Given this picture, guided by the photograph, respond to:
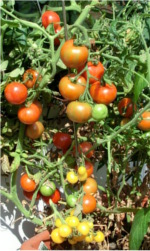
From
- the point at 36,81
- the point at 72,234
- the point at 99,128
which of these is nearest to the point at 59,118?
the point at 99,128

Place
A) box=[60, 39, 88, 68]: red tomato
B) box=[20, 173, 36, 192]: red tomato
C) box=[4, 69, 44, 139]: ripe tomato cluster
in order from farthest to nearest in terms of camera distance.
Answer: box=[20, 173, 36, 192]: red tomato
box=[4, 69, 44, 139]: ripe tomato cluster
box=[60, 39, 88, 68]: red tomato

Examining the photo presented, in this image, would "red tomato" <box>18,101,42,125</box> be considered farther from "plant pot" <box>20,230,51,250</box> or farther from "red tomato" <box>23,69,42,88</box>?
"plant pot" <box>20,230,51,250</box>

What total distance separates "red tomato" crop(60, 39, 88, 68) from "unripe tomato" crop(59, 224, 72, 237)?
35cm

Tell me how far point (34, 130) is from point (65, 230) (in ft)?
0.81

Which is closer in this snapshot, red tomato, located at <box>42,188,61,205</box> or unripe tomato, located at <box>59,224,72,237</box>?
unripe tomato, located at <box>59,224,72,237</box>

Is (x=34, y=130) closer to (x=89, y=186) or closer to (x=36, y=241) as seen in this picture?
(x=89, y=186)

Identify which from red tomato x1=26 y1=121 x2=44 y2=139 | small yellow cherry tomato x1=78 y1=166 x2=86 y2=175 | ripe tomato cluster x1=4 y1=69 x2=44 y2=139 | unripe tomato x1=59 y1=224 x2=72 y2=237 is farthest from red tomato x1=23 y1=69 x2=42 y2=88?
unripe tomato x1=59 y1=224 x2=72 y2=237

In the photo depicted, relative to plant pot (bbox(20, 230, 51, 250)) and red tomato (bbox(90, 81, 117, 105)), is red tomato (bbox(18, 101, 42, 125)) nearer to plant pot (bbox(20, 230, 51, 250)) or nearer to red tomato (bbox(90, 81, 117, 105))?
red tomato (bbox(90, 81, 117, 105))

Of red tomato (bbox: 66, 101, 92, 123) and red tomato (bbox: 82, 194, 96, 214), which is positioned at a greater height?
red tomato (bbox: 66, 101, 92, 123)

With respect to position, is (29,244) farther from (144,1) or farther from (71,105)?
(144,1)

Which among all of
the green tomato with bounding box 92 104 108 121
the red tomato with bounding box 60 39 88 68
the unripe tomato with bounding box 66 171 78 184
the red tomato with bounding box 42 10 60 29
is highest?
the red tomato with bounding box 42 10 60 29

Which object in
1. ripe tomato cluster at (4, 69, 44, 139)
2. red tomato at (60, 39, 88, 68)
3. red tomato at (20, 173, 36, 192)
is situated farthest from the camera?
red tomato at (20, 173, 36, 192)

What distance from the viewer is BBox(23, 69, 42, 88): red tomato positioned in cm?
74

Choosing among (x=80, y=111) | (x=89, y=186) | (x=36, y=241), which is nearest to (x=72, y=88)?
(x=80, y=111)
